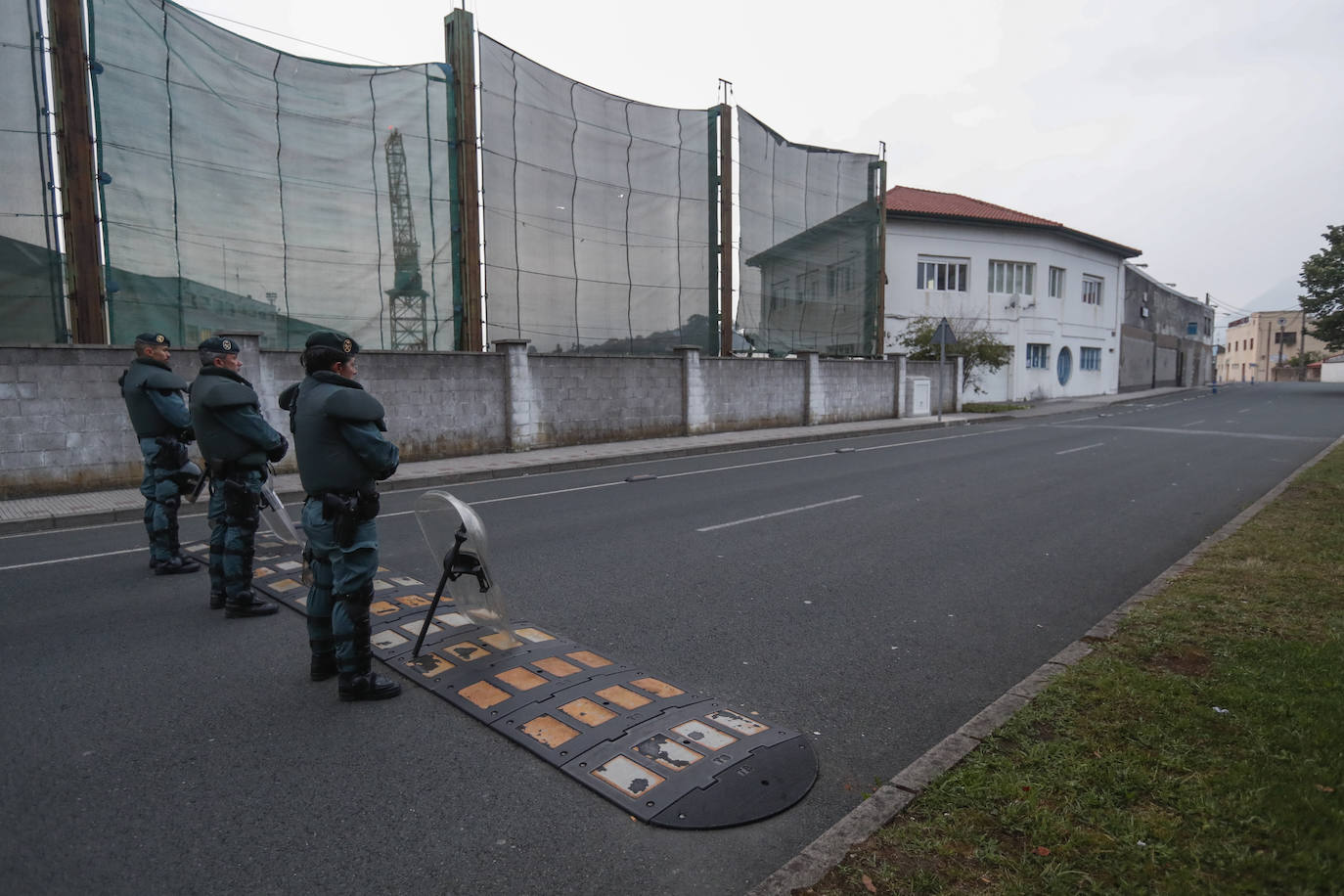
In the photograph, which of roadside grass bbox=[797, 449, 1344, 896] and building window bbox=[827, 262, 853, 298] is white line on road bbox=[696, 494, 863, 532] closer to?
roadside grass bbox=[797, 449, 1344, 896]

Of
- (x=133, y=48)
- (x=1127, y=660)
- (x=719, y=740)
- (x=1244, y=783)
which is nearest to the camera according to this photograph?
(x=1244, y=783)

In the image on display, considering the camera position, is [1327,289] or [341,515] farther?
[1327,289]

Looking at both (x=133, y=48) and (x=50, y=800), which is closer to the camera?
(x=50, y=800)

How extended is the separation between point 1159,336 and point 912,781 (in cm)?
5885

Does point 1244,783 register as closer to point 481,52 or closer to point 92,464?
point 92,464

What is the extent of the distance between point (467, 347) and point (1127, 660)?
1340 centimetres

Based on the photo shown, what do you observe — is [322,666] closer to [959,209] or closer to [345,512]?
[345,512]

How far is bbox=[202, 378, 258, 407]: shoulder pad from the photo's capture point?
5.14 metres

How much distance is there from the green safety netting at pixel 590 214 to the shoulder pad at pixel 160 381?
9.46 meters

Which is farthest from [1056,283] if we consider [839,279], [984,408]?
[839,279]

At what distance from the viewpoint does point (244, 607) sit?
209 inches

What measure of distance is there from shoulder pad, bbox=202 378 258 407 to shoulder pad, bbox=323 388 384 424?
1.72 m

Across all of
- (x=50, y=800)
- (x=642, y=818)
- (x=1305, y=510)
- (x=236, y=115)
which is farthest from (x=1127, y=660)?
(x=236, y=115)

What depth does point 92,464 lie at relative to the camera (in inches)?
417
